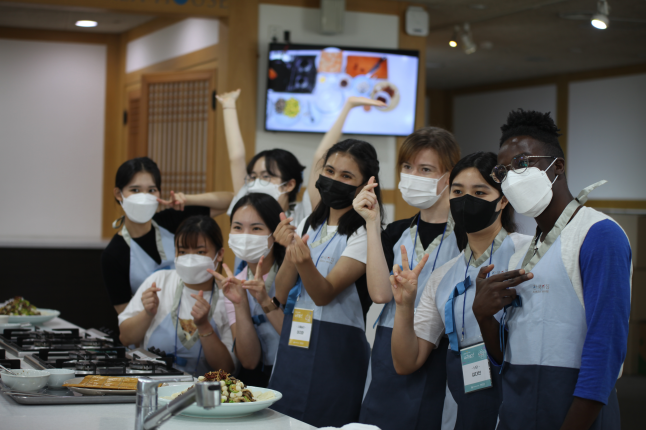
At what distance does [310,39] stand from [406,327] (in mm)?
3725

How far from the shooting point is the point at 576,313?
61.8 inches

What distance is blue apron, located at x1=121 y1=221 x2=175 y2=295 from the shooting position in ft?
9.68

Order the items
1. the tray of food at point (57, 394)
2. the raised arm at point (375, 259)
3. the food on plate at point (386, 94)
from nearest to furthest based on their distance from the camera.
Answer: the tray of food at point (57, 394) → the raised arm at point (375, 259) → the food on plate at point (386, 94)

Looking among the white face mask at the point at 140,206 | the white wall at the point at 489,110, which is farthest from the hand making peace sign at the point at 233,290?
the white wall at the point at 489,110

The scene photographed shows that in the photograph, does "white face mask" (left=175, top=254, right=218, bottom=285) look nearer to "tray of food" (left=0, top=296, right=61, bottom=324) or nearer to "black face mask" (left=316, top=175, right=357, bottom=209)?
"black face mask" (left=316, top=175, right=357, bottom=209)

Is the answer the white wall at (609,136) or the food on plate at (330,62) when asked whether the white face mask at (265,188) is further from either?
the white wall at (609,136)

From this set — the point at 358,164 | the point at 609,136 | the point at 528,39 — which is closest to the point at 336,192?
the point at 358,164

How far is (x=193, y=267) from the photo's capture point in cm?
257

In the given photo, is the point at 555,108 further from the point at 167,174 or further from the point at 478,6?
the point at 167,174

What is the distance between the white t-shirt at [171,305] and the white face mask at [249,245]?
207mm

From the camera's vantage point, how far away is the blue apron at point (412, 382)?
1998 mm

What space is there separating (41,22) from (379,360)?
6.06 m

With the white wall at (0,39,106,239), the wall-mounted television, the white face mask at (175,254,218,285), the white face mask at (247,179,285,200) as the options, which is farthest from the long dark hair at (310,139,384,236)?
the white wall at (0,39,106,239)

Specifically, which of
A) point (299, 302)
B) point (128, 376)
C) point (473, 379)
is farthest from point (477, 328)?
point (128, 376)
